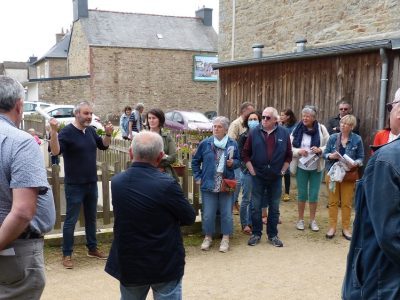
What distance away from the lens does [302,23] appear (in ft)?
41.0

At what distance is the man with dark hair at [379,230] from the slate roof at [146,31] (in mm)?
31546

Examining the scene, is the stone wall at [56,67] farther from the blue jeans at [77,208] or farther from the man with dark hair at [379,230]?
the man with dark hair at [379,230]

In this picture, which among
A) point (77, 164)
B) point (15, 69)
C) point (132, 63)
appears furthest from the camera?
point (15, 69)

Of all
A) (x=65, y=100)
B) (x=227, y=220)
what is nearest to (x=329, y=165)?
(x=227, y=220)

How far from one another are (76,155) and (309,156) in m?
3.43

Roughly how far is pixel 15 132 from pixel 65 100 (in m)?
31.3

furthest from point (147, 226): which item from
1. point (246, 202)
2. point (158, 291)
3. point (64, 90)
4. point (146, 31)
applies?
point (146, 31)

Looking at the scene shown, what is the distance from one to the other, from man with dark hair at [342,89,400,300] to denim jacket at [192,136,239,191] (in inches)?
147

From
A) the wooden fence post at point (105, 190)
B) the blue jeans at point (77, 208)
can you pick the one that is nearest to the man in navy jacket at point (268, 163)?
the wooden fence post at point (105, 190)

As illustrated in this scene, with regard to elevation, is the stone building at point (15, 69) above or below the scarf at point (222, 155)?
above

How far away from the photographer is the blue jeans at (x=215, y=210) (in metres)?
5.93

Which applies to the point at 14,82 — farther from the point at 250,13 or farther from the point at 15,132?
the point at 250,13

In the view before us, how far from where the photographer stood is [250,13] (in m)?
14.6

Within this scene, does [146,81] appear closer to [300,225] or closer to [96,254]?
[300,225]
